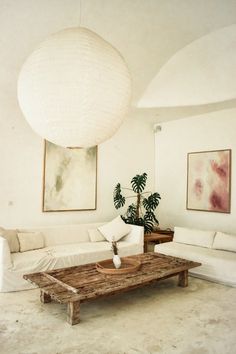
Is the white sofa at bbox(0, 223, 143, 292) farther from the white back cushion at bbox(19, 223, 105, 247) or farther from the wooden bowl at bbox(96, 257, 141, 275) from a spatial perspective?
the wooden bowl at bbox(96, 257, 141, 275)

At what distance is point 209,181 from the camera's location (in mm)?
5840

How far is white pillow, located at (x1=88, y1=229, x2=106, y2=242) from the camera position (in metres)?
5.25

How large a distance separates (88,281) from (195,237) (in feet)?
8.24

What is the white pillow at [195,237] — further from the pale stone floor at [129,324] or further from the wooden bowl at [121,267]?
the wooden bowl at [121,267]

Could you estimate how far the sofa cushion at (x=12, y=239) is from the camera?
4227 mm

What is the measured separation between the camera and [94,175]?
5.89 metres

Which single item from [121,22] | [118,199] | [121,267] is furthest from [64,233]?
[121,22]

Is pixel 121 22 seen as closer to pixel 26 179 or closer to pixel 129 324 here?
pixel 26 179

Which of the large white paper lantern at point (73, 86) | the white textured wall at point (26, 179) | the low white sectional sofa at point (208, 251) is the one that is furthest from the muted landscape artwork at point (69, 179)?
the large white paper lantern at point (73, 86)

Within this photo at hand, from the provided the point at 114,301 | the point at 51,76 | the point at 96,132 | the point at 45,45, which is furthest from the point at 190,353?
the point at 45,45

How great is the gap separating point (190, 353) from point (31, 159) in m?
3.80

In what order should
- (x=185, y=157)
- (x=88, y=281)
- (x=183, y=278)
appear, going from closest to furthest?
(x=88, y=281)
(x=183, y=278)
(x=185, y=157)

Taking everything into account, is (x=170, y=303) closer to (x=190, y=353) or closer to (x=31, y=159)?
(x=190, y=353)

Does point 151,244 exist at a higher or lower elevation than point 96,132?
lower
